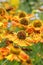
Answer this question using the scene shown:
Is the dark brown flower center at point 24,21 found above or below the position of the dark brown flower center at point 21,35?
below

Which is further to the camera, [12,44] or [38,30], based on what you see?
[38,30]

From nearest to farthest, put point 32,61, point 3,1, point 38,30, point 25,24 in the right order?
point 32,61 < point 38,30 < point 25,24 < point 3,1

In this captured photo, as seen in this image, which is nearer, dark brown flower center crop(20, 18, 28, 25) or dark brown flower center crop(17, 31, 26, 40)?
dark brown flower center crop(17, 31, 26, 40)

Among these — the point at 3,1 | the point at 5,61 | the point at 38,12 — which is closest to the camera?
the point at 5,61

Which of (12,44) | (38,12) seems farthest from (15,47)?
(38,12)

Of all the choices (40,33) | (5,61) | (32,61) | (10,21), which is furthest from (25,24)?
(5,61)

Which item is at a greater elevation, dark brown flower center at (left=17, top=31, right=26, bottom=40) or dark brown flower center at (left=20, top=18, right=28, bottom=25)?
dark brown flower center at (left=17, top=31, right=26, bottom=40)

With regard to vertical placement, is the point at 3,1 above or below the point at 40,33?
below

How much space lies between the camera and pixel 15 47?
170cm

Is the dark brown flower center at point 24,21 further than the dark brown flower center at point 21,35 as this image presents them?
Yes

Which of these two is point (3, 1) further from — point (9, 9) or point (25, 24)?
point (25, 24)

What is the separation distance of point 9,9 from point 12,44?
0.84 m

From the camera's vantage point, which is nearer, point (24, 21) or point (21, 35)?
point (21, 35)

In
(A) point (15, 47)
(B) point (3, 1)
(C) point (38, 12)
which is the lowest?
(B) point (3, 1)
